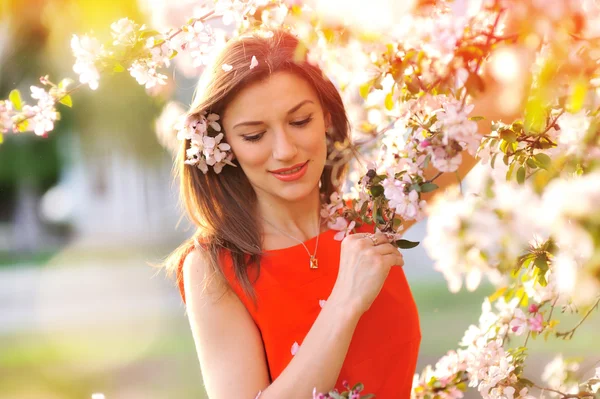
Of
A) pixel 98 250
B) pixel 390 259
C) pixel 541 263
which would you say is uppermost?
pixel 98 250

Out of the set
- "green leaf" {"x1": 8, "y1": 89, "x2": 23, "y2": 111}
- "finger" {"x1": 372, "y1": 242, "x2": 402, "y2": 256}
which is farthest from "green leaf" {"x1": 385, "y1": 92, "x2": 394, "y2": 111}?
"green leaf" {"x1": 8, "y1": 89, "x2": 23, "y2": 111}

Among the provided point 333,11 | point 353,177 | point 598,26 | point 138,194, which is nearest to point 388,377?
point 353,177

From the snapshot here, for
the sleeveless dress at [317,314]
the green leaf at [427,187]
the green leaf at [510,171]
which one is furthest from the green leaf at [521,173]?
the sleeveless dress at [317,314]

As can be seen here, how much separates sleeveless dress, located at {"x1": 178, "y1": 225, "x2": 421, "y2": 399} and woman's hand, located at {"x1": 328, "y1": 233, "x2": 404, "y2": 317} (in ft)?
1.00

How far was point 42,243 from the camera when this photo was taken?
20.8 metres

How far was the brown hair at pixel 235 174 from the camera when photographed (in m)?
1.67

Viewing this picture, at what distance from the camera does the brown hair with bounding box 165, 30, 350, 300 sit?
1.67 m

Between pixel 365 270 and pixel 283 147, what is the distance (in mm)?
359

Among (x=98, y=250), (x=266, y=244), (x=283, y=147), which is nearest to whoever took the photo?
(x=283, y=147)

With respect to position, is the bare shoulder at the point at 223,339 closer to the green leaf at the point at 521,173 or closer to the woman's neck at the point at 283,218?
the woman's neck at the point at 283,218

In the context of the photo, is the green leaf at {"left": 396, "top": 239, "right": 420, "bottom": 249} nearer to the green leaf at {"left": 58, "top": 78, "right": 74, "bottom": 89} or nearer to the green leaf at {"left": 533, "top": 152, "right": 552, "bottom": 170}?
the green leaf at {"left": 533, "top": 152, "right": 552, "bottom": 170}

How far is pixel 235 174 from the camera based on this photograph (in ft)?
6.14

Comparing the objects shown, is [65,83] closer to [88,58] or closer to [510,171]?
[88,58]

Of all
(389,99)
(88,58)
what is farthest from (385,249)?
(88,58)
